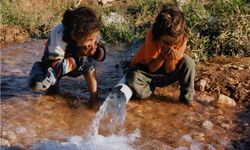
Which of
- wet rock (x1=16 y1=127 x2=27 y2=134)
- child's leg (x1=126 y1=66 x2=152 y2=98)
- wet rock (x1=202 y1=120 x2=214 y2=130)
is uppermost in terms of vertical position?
child's leg (x1=126 y1=66 x2=152 y2=98)

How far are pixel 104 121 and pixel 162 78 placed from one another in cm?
59

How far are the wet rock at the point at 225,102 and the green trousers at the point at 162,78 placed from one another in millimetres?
256

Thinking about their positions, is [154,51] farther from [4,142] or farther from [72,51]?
[4,142]

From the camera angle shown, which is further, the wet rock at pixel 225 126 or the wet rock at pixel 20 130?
the wet rock at pixel 225 126

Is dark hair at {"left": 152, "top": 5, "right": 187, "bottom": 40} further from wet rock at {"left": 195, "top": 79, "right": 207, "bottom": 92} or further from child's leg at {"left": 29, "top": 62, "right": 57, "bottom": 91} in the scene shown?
child's leg at {"left": 29, "top": 62, "right": 57, "bottom": 91}

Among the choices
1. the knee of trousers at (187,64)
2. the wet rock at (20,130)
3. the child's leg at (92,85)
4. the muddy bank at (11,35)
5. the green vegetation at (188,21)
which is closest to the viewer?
the wet rock at (20,130)

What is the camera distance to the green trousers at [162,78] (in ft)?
11.0

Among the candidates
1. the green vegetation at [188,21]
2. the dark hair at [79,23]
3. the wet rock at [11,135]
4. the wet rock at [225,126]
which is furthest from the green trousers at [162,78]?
the wet rock at [11,135]

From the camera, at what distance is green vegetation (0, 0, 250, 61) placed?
4.37 m

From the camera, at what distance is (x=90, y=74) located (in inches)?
134

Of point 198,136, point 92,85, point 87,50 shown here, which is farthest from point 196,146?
point 87,50

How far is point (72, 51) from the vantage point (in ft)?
11.0

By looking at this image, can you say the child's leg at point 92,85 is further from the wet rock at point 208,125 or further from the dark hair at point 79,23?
the wet rock at point 208,125

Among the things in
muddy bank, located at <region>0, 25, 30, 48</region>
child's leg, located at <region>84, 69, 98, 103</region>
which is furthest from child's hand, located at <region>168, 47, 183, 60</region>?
muddy bank, located at <region>0, 25, 30, 48</region>
